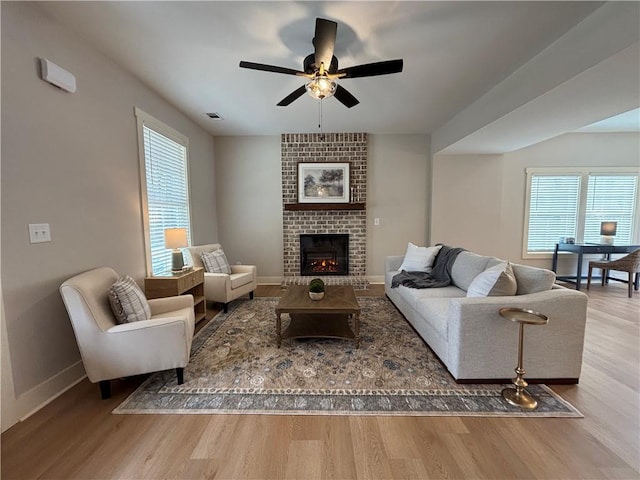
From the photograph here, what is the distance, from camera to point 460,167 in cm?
489

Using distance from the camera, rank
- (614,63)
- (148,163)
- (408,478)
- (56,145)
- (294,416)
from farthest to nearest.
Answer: (148,163) → (56,145) → (614,63) → (294,416) → (408,478)

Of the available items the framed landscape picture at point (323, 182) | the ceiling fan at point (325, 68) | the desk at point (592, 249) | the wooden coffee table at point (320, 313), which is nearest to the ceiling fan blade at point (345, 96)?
the ceiling fan at point (325, 68)

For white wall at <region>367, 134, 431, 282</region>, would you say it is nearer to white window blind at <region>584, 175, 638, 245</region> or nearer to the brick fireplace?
the brick fireplace

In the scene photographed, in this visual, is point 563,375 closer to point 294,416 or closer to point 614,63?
point 294,416

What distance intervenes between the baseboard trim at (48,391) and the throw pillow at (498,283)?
11.1ft

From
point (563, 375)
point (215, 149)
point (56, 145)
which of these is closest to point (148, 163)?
point (56, 145)

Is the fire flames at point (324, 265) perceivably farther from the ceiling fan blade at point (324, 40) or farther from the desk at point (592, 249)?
the desk at point (592, 249)

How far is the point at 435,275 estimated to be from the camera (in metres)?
3.45

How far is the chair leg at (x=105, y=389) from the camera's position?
191 cm

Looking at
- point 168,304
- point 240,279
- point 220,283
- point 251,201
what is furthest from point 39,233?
point 251,201

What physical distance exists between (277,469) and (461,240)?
4796 millimetres

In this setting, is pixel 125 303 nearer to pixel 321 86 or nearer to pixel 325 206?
pixel 321 86

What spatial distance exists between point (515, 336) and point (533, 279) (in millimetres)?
580

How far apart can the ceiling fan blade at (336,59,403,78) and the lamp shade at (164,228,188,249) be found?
2.36 meters
